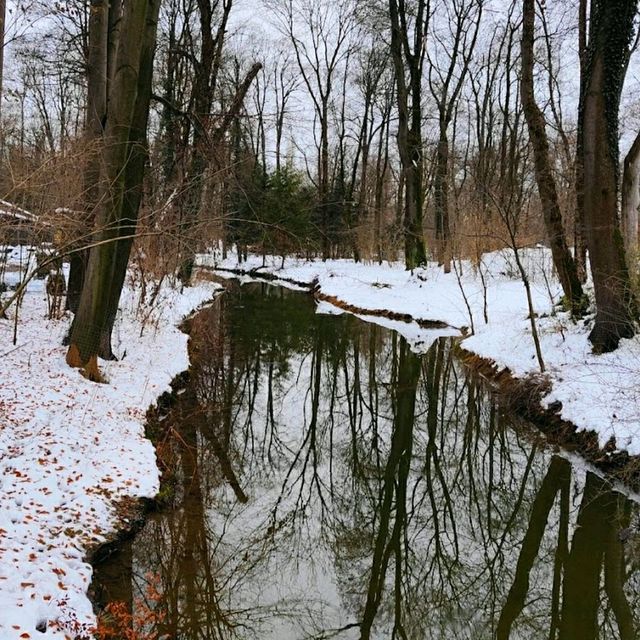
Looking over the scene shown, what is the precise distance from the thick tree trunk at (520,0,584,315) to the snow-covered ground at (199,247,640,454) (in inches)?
20.4

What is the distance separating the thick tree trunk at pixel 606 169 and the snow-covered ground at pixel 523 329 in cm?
50

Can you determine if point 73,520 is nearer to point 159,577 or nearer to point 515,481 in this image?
point 159,577

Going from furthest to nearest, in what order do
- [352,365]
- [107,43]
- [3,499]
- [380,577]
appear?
[352,365], [107,43], [380,577], [3,499]

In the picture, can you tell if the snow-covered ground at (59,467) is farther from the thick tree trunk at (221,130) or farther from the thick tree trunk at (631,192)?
Answer: the thick tree trunk at (631,192)

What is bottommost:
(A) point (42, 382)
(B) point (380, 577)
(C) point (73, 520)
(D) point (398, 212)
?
(B) point (380, 577)

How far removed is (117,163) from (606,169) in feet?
22.3

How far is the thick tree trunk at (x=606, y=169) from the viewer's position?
324 inches

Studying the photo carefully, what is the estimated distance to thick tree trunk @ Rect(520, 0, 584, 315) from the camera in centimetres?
981

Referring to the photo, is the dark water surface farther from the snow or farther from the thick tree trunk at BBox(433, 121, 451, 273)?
the thick tree trunk at BBox(433, 121, 451, 273)

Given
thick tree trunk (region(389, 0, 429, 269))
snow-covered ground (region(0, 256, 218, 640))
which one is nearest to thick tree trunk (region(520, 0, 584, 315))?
snow-covered ground (region(0, 256, 218, 640))

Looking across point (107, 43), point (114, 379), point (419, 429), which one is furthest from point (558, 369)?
point (107, 43)

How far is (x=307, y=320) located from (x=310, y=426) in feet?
30.6

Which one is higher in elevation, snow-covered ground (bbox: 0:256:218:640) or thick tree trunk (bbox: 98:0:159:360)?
thick tree trunk (bbox: 98:0:159:360)

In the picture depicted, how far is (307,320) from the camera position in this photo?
17828mm
